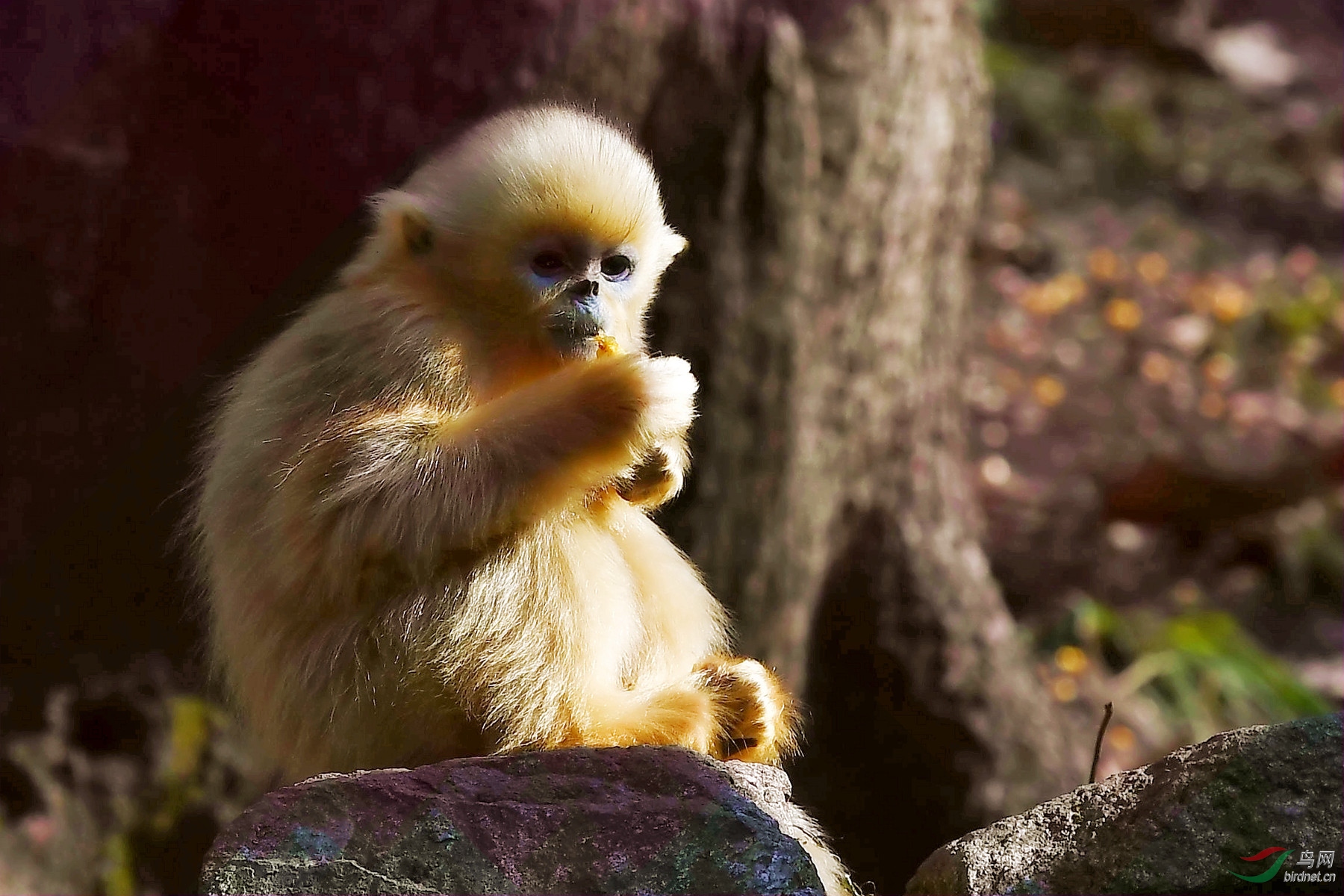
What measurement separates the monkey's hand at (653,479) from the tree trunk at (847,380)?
2.16m

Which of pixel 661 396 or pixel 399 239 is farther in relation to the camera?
pixel 399 239

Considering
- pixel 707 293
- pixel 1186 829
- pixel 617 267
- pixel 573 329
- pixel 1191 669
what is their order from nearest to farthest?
1. pixel 1186 829
2. pixel 573 329
3. pixel 617 267
4. pixel 707 293
5. pixel 1191 669

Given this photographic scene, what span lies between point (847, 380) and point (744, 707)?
276 cm

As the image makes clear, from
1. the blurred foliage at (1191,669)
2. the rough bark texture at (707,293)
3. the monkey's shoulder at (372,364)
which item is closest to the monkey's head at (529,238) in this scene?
the monkey's shoulder at (372,364)

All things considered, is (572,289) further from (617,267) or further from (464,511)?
(464,511)

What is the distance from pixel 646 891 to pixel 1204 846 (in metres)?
0.97

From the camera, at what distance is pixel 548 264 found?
3.09 m

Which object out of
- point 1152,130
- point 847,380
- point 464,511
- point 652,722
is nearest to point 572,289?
point 464,511

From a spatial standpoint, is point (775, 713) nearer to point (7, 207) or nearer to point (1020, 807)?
point (1020, 807)

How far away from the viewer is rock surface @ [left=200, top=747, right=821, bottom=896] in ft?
7.05

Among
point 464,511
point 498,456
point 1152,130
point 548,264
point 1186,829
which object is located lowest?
point 1186,829

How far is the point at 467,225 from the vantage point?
10.2 ft

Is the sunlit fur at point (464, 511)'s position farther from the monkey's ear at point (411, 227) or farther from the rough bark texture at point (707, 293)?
the rough bark texture at point (707, 293)

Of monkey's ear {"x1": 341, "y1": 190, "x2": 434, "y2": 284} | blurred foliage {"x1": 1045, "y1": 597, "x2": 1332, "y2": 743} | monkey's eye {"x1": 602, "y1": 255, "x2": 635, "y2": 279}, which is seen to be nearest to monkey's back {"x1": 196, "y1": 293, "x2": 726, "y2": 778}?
monkey's ear {"x1": 341, "y1": 190, "x2": 434, "y2": 284}
